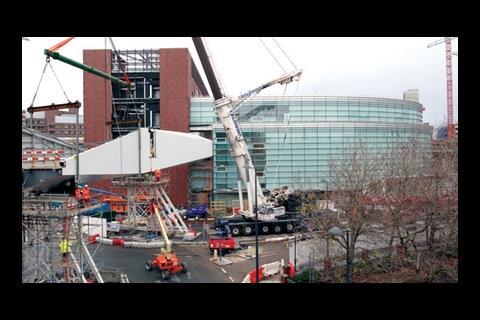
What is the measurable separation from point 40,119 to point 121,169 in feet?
147

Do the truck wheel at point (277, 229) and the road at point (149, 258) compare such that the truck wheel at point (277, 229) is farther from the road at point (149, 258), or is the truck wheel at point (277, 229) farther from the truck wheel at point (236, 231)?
the road at point (149, 258)

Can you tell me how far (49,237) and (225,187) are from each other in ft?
48.6

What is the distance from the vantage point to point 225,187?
2231 cm

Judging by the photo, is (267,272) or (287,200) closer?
(267,272)

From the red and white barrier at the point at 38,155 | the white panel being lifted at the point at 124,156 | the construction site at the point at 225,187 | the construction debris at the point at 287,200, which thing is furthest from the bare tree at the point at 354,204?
the white panel being lifted at the point at 124,156

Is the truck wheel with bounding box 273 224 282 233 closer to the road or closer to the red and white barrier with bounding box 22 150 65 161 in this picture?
the road

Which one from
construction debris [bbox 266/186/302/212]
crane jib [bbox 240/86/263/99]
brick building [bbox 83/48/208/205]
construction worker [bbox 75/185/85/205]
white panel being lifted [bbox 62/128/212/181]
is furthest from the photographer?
brick building [bbox 83/48/208/205]

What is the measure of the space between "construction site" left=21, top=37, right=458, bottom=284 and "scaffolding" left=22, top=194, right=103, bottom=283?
4 cm

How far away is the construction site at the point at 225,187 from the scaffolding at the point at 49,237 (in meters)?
0.04

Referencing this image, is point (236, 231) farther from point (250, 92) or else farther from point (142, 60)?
point (142, 60)

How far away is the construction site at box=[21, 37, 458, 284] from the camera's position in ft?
28.4

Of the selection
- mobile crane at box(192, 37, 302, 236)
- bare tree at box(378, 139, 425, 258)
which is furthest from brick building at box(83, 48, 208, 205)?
bare tree at box(378, 139, 425, 258)

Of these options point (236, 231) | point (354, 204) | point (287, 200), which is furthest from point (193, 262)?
point (287, 200)
